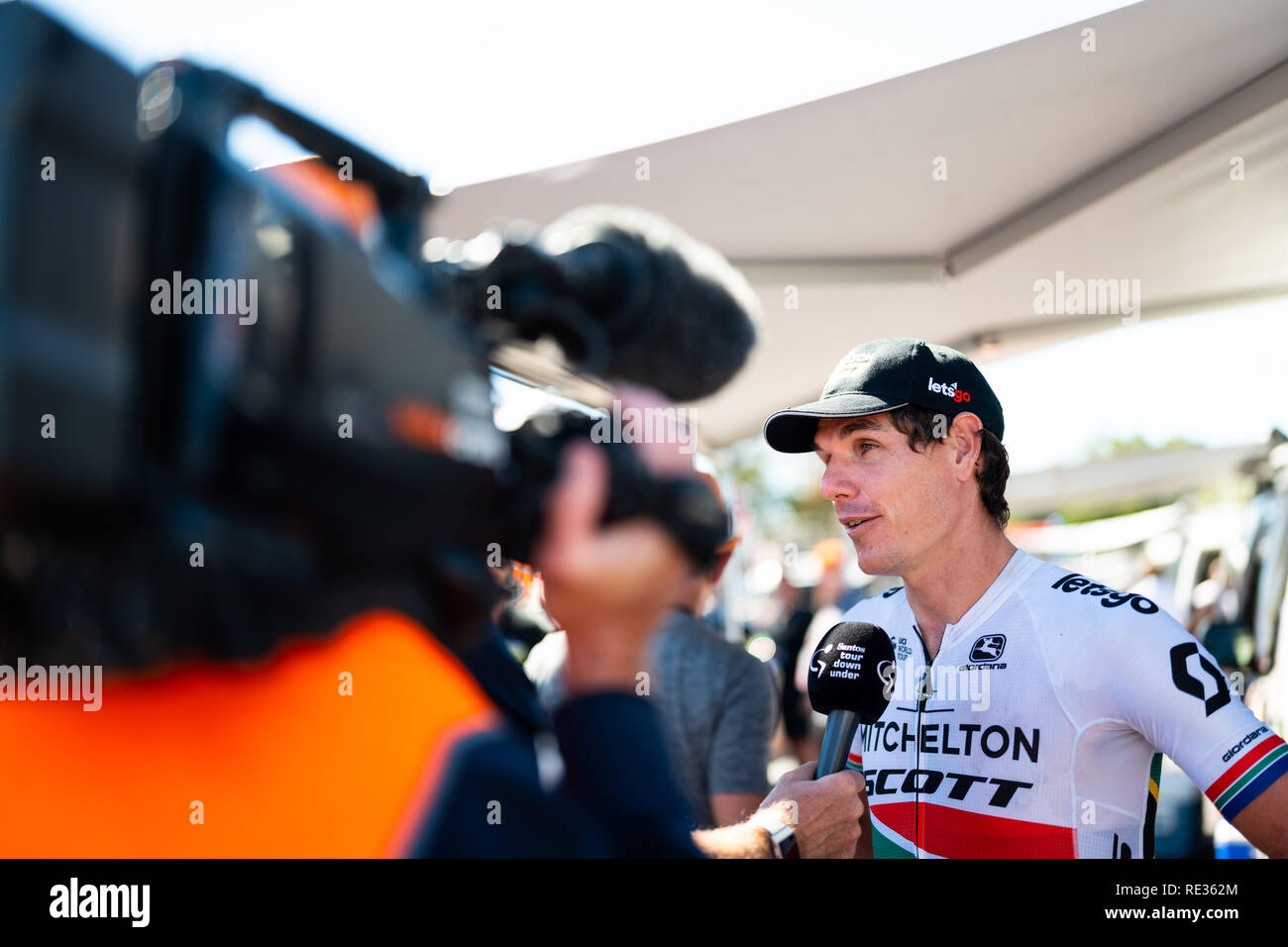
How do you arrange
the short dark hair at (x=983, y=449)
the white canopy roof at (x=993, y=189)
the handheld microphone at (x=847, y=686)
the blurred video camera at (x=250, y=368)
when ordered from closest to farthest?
1. the blurred video camera at (x=250, y=368)
2. the handheld microphone at (x=847, y=686)
3. the short dark hair at (x=983, y=449)
4. the white canopy roof at (x=993, y=189)

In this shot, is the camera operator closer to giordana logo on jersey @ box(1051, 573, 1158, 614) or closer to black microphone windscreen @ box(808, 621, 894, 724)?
black microphone windscreen @ box(808, 621, 894, 724)

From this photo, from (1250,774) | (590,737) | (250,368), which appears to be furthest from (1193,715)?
(250,368)

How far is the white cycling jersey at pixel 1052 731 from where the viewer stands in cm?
116

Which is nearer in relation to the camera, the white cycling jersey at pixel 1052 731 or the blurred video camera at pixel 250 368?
the blurred video camera at pixel 250 368

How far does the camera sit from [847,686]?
1.39m

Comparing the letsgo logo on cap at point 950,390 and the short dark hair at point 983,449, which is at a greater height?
the letsgo logo on cap at point 950,390

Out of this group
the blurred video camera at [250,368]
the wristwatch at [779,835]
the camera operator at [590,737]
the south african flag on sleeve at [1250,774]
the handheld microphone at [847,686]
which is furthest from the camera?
the handheld microphone at [847,686]

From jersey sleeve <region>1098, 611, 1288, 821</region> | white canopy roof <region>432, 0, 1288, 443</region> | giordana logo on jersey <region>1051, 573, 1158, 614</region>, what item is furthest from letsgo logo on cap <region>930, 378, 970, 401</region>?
white canopy roof <region>432, 0, 1288, 443</region>

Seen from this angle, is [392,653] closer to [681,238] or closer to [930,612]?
[681,238]

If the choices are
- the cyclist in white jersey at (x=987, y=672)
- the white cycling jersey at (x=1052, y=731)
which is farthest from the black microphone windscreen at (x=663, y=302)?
the white cycling jersey at (x=1052, y=731)

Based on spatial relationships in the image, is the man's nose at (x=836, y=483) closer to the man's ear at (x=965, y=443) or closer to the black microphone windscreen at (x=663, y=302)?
the man's ear at (x=965, y=443)

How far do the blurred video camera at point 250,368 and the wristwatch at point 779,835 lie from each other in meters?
0.63

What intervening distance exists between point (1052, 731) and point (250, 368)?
3.77ft

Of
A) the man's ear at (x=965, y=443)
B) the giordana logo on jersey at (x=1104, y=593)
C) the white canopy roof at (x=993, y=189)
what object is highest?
the white canopy roof at (x=993, y=189)
